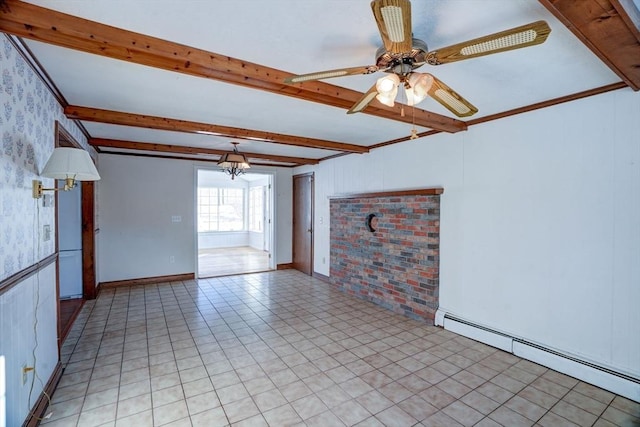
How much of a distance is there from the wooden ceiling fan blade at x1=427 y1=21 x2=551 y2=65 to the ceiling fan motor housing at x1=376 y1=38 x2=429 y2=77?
0.11 meters

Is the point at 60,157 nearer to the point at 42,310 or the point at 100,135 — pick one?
the point at 42,310

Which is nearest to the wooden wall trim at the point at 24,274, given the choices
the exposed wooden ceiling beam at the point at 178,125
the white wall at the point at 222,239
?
the exposed wooden ceiling beam at the point at 178,125

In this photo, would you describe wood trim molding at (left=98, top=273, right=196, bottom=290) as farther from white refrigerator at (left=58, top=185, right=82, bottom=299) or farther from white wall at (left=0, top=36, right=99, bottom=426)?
white wall at (left=0, top=36, right=99, bottom=426)

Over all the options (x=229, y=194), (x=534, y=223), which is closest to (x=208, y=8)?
(x=534, y=223)

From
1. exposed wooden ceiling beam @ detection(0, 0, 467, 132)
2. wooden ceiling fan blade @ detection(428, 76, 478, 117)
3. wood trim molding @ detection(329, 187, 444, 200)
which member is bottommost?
wood trim molding @ detection(329, 187, 444, 200)

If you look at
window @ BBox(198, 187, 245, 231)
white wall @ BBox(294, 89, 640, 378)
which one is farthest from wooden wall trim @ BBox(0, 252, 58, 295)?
window @ BBox(198, 187, 245, 231)

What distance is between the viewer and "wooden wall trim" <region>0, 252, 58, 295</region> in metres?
1.58

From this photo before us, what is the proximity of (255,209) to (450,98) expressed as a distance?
346 inches

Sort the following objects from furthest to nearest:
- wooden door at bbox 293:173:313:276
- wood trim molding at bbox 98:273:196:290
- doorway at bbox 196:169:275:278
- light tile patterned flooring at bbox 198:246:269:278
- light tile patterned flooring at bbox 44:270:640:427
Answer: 1. doorway at bbox 196:169:275:278
2. light tile patterned flooring at bbox 198:246:269:278
3. wooden door at bbox 293:173:313:276
4. wood trim molding at bbox 98:273:196:290
5. light tile patterned flooring at bbox 44:270:640:427

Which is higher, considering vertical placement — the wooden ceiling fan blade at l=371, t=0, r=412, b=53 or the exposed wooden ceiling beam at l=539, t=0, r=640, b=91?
the exposed wooden ceiling beam at l=539, t=0, r=640, b=91

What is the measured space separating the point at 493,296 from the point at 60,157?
390 cm

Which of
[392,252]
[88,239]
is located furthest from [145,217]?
[392,252]

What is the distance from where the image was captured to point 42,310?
2.22m

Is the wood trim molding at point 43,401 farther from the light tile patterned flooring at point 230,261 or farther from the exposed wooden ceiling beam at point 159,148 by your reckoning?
the light tile patterned flooring at point 230,261
